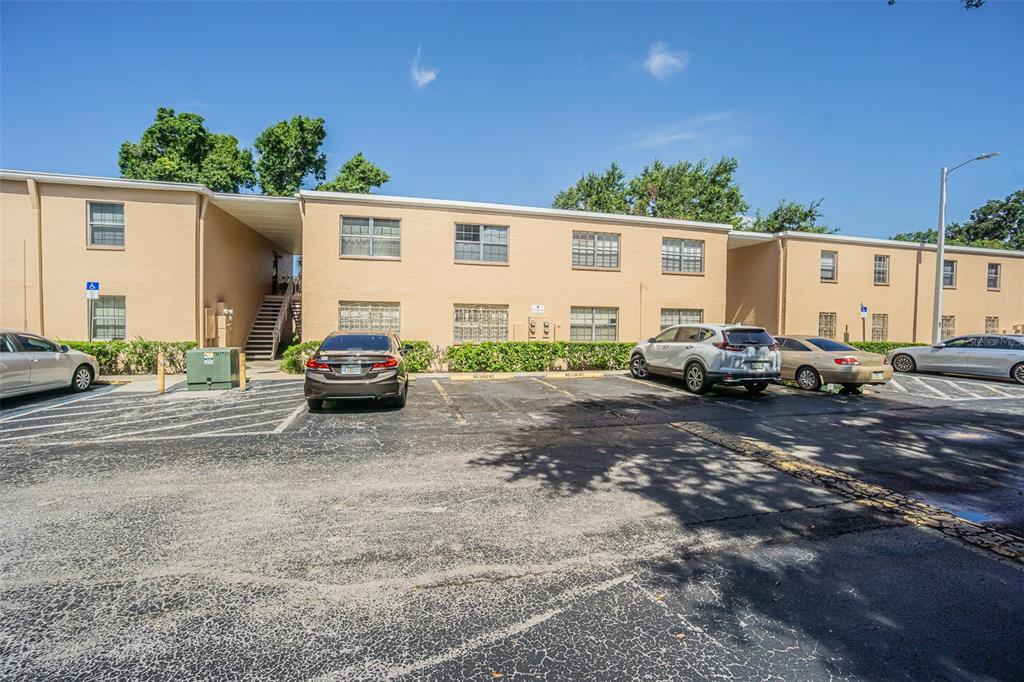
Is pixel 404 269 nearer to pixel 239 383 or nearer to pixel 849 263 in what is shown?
pixel 239 383

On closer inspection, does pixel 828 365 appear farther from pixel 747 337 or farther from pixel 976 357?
pixel 976 357

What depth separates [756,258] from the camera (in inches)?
883

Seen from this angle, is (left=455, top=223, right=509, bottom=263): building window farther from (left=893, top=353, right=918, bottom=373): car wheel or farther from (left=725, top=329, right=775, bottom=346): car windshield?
(left=893, top=353, right=918, bottom=373): car wheel

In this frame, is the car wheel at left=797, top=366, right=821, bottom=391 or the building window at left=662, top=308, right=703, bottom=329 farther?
the building window at left=662, top=308, right=703, bottom=329

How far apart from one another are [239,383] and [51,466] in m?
6.74

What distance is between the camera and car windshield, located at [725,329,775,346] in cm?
1100

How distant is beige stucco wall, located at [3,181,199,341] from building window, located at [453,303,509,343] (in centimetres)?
862

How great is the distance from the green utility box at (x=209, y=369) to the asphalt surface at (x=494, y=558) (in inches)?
157

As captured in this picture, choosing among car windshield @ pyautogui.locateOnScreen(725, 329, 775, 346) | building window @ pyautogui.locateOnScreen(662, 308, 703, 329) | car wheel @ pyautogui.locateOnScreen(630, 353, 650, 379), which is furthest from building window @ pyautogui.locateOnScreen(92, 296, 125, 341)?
building window @ pyautogui.locateOnScreen(662, 308, 703, 329)

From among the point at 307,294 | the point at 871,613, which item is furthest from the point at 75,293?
the point at 871,613

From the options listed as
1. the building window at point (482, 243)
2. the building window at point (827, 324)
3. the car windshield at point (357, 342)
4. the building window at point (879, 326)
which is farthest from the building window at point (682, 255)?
the car windshield at point (357, 342)

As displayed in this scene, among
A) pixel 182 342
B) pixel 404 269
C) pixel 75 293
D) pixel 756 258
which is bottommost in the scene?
pixel 182 342

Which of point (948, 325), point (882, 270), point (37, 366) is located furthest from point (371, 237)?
point (948, 325)

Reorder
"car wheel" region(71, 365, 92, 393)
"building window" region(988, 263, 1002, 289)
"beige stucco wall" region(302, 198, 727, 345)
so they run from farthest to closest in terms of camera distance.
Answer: "building window" region(988, 263, 1002, 289) → "beige stucco wall" region(302, 198, 727, 345) → "car wheel" region(71, 365, 92, 393)
